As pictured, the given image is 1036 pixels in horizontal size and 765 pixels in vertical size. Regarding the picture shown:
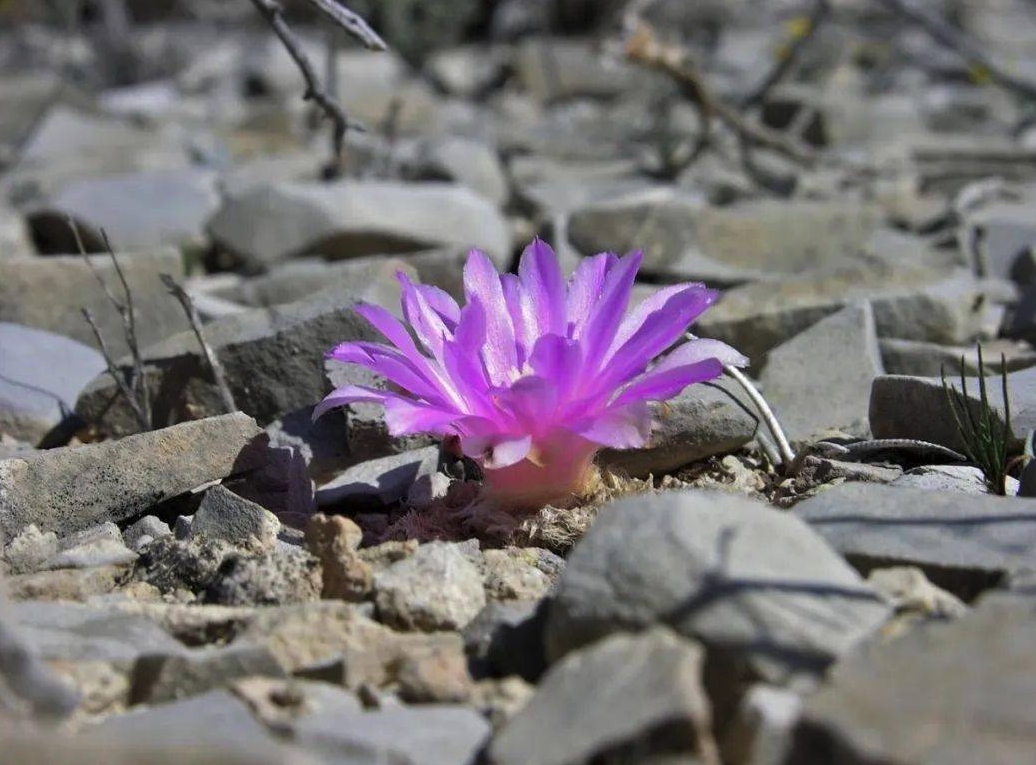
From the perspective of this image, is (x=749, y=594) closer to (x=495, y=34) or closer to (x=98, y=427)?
(x=98, y=427)

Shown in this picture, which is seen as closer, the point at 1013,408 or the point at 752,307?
the point at 1013,408

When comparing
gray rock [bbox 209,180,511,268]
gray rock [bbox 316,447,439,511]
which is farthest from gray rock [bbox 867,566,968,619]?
gray rock [bbox 209,180,511,268]

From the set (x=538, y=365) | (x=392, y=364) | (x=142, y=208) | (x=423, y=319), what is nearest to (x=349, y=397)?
(x=392, y=364)

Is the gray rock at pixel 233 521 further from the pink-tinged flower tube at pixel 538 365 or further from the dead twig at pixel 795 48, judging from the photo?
the dead twig at pixel 795 48

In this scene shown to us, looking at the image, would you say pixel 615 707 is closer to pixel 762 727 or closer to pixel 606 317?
pixel 762 727

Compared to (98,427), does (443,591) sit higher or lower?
higher

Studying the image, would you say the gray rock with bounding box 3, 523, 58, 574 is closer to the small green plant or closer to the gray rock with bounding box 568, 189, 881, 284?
the small green plant

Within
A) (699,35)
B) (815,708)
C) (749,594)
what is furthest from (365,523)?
(699,35)
